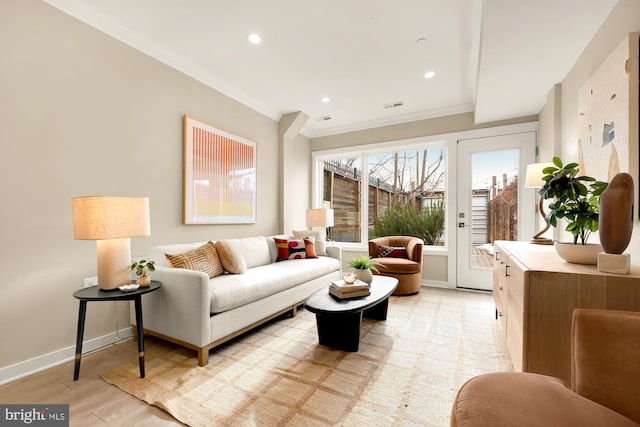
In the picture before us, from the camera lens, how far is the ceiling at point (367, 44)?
2117 mm

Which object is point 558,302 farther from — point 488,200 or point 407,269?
point 488,200

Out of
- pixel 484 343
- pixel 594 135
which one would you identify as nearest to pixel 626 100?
pixel 594 135

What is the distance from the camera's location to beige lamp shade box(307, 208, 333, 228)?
14.0 ft

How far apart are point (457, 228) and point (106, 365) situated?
165 inches

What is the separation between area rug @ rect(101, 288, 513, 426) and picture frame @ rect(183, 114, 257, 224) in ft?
4.66

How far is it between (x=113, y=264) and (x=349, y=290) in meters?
1.70

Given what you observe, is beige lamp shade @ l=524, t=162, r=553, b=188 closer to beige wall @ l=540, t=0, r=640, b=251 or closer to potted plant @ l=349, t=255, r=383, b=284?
beige wall @ l=540, t=0, r=640, b=251

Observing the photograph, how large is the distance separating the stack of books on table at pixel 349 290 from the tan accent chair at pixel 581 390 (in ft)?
4.12

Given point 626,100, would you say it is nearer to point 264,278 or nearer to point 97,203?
point 264,278

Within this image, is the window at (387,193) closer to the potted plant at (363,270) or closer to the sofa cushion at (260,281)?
the sofa cushion at (260,281)

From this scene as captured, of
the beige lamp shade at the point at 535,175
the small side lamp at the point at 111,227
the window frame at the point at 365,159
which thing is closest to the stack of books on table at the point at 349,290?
the small side lamp at the point at 111,227

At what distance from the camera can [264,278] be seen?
8.49 feet

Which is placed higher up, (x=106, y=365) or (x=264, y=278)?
(x=264, y=278)

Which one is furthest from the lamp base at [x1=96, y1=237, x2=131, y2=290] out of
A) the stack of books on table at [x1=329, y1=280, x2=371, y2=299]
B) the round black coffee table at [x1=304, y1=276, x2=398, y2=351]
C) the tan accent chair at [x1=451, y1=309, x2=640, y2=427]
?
the tan accent chair at [x1=451, y1=309, x2=640, y2=427]
